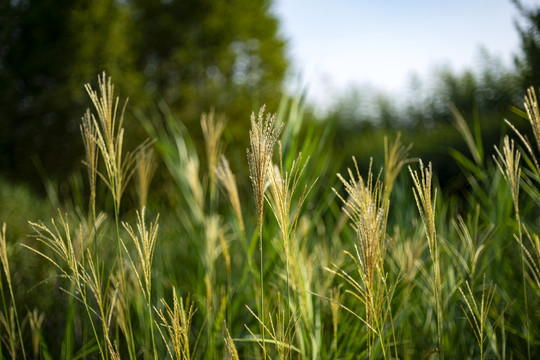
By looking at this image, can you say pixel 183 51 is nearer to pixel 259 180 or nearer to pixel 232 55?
pixel 232 55

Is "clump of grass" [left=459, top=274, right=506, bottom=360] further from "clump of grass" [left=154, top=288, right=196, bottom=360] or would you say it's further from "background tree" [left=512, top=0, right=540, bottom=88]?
"background tree" [left=512, top=0, right=540, bottom=88]

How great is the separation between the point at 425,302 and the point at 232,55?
9065 millimetres

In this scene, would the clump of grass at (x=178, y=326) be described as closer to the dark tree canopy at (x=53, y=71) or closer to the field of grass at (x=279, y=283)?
the field of grass at (x=279, y=283)

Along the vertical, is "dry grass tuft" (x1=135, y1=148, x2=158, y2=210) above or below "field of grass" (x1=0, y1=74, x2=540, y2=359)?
above

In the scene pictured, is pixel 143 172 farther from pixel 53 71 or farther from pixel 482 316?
pixel 53 71

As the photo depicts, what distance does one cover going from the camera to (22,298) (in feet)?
7.06

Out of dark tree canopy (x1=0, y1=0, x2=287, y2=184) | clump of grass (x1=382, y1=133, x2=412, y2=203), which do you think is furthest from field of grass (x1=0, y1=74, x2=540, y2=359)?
dark tree canopy (x1=0, y1=0, x2=287, y2=184)

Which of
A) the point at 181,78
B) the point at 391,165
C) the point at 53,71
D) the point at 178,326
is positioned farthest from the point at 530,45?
the point at 181,78

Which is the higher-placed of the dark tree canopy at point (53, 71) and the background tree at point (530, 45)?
the dark tree canopy at point (53, 71)

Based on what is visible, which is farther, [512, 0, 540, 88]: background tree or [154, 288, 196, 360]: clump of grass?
[512, 0, 540, 88]: background tree

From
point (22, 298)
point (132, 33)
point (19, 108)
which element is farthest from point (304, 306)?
point (132, 33)

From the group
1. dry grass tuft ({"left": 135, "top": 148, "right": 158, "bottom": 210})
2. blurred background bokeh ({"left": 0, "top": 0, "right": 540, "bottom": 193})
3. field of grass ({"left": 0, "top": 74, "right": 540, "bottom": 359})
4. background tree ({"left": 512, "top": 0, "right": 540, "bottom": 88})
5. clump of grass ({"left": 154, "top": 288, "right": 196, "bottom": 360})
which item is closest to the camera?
clump of grass ({"left": 154, "top": 288, "right": 196, "bottom": 360})

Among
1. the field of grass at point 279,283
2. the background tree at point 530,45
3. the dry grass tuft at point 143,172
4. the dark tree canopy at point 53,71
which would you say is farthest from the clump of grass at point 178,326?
the dark tree canopy at point 53,71

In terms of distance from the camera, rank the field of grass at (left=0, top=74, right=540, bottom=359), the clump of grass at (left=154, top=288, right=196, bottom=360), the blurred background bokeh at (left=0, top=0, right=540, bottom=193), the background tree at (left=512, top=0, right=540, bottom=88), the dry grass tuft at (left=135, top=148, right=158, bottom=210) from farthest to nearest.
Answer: the blurred background bokeh at (left=0, top=0, right=540, bottom=193) < the background tree at (left=512, top=0, right=540, bottom=88) < the dry grass tuft at (left=135, top=148, right=158, bottom=210) < the field of grass at (left=0, top=74, right=540, bottom=359) < the clump of grass at (left=154, top=288, right=196, bottom=360)
